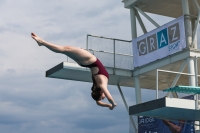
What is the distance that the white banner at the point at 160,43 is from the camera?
2445cm

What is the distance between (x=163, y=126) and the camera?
2506cm

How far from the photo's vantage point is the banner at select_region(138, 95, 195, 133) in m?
23.4

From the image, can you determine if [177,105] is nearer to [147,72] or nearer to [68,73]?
[147,72]

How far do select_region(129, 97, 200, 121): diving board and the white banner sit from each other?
3686mm

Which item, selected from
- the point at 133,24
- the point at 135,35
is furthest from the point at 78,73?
the point at 133,24

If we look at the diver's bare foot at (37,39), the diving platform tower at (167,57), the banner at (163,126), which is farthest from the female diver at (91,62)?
the banner at (163,126)

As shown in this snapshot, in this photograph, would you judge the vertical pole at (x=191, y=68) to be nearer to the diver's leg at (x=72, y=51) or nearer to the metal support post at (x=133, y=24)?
the metal support post at (x=133, y=24)

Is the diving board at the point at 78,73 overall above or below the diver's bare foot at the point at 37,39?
above

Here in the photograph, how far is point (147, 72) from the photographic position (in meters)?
27.1

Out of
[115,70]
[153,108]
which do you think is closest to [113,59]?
[115,70]

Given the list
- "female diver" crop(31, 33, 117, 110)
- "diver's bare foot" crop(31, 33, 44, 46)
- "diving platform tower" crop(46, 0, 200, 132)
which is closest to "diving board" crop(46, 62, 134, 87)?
"diving platform tower" crop(46, 0, 200, 132)

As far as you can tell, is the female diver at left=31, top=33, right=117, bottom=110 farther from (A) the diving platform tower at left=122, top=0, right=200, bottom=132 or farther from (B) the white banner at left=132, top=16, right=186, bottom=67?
(B) the white banner at left=132, top=16, right=186, bottom=67

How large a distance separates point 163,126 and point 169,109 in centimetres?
417

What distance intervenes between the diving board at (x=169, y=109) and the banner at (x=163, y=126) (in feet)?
1.50
